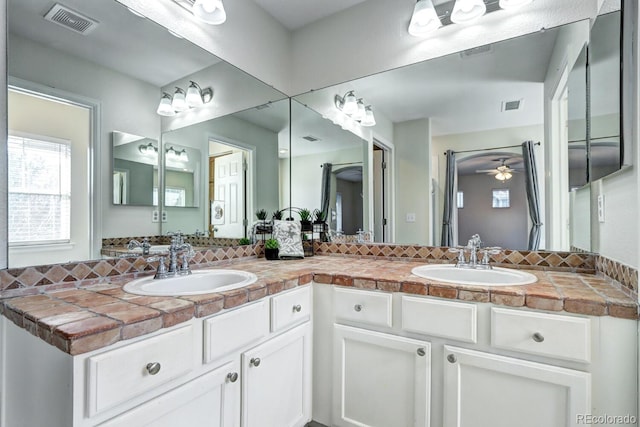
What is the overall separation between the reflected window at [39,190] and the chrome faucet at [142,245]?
24 cm

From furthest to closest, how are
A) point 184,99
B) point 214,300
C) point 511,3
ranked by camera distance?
point 184,99, point 511,3, point 214,300

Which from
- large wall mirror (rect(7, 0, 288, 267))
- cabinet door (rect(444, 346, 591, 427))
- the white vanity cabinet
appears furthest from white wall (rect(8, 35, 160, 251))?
cabinet door (rect(444, 346, 591, 427))

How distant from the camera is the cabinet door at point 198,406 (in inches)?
33.5

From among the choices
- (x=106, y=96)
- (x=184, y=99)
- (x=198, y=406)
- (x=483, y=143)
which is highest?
(x=184, y=99)

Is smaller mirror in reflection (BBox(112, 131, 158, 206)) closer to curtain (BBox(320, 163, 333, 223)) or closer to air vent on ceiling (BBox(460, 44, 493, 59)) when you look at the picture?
curtain (BBox(320, 163, 333, 223))

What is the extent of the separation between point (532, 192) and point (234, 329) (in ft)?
5.24

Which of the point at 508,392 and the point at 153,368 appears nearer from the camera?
the point at 153,368

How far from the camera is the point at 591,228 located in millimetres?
1430

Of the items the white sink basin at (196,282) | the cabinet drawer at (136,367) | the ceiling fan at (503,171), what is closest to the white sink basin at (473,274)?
the ceiling fan at (503,171)

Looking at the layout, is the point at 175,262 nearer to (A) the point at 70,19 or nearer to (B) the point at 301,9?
(A) the point at 70,19

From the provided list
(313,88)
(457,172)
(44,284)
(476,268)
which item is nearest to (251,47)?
(313,88)

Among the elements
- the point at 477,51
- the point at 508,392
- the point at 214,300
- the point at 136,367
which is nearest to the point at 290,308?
the point at 214,300

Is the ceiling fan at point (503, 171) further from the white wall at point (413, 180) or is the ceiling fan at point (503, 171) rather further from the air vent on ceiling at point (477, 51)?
the air vent on ceiling at point (477, 51)

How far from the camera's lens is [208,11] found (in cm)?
162
